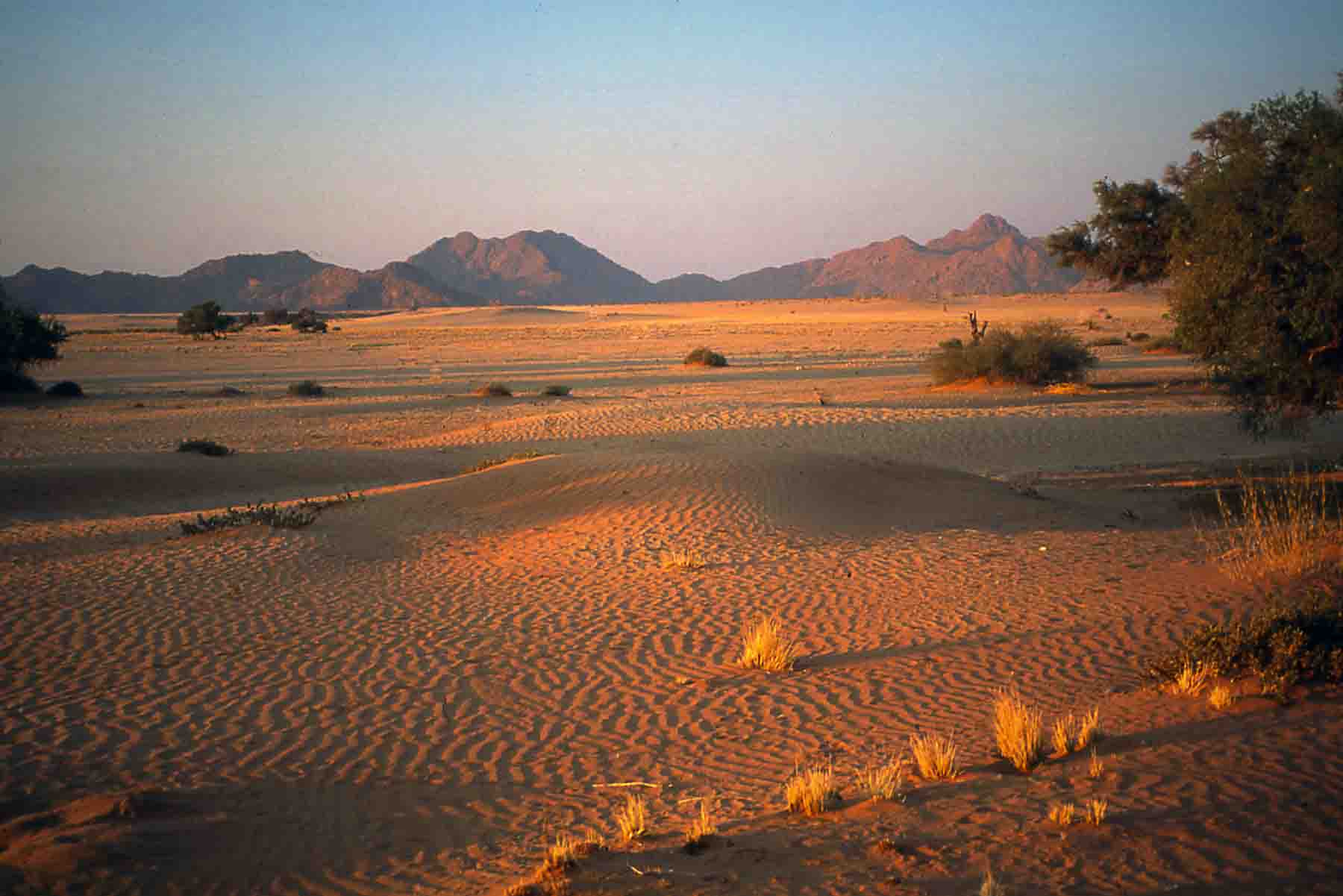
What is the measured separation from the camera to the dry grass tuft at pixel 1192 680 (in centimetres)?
677

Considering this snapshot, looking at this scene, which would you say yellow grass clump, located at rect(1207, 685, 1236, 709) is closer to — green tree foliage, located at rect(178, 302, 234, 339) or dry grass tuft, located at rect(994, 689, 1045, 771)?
dry grass tuft, located at rect(994, 689, 1045, 771)

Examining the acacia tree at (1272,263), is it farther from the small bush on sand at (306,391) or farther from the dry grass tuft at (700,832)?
the small bush on sand at (306,391)

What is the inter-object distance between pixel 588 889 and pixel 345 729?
3152mm

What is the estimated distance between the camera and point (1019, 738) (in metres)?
5.82

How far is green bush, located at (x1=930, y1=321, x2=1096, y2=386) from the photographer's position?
33.1m

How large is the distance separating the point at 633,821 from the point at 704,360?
135 ft

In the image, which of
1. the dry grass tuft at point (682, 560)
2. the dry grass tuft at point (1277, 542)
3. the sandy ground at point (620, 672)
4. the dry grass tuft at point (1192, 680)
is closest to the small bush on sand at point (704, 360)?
the sandy ground at point (620, 672)

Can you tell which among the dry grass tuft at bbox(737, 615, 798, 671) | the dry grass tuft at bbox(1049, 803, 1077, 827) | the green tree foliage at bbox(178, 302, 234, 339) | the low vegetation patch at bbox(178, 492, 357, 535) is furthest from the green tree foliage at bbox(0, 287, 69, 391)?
the green tree foliage at bbox(178, 302, 234, 339)

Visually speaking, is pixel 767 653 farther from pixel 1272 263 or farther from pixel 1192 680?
pixel 1272 263

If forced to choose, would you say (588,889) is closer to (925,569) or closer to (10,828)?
(10,828)

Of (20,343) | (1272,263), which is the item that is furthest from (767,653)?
(20,343)

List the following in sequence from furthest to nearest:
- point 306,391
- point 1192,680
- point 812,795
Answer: point 306,391
point 1192,680
point 812,795

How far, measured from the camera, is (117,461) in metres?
19.7

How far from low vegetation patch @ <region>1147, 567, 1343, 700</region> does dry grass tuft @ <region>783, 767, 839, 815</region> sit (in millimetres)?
3025
